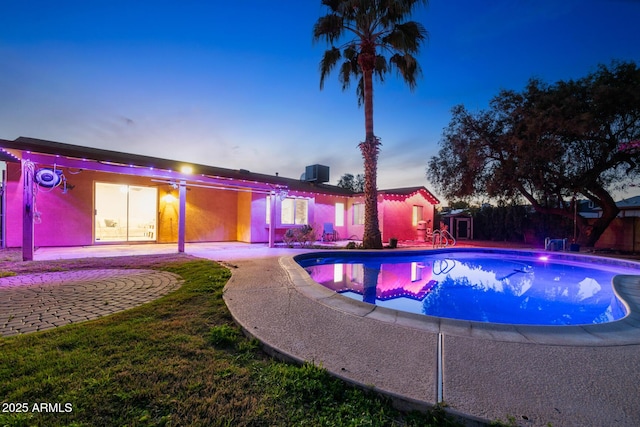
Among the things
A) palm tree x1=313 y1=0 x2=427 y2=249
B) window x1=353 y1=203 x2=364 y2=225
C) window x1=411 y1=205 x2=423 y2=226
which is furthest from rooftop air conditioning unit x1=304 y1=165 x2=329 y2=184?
palm tree x1=313 y1=0 x2=427 y2=249

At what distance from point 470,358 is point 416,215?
1623 cm

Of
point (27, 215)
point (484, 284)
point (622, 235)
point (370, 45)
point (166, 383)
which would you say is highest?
point (370, 45)

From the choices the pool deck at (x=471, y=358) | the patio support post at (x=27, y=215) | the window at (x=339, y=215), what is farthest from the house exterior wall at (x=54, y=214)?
the window at (x=339, y=215)

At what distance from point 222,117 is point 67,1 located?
6717 millimetres

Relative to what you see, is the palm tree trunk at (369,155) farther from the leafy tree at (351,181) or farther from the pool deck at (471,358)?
the leafy tree at (351,181)

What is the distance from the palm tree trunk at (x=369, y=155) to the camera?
10656mm

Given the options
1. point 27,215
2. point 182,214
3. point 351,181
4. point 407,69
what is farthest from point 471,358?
point 351,181

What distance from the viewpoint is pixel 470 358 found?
7.57 feet

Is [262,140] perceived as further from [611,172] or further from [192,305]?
[611,172]

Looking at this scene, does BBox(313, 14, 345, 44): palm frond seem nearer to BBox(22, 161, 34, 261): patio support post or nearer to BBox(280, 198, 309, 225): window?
BBox(280, 198, 309, 225): window

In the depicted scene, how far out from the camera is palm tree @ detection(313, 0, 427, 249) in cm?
1001

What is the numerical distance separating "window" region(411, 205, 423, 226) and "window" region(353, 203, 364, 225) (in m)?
3.32

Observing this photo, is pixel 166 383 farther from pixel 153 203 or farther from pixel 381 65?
pixel 153 203

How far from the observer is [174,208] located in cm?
1215
